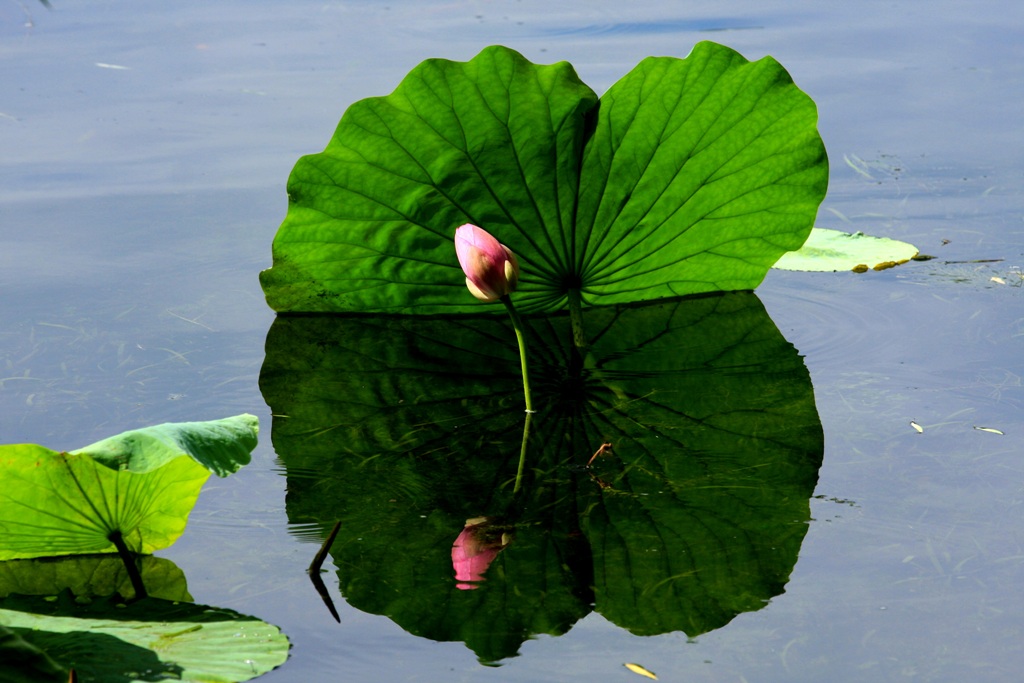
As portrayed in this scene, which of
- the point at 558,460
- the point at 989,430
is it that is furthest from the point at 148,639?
the point at 989,430

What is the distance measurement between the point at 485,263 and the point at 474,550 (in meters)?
0.43

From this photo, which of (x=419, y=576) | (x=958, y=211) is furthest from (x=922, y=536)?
(x=958, y=211)

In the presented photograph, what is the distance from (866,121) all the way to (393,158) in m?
1.62

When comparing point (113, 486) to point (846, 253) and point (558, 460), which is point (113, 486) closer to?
point (558, 460)

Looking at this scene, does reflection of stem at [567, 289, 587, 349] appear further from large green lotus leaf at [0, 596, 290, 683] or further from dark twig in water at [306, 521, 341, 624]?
large green lotus leaf at [0, 596, 290, 683]

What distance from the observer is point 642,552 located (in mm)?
1215

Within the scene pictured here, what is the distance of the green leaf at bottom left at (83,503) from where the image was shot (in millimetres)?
1136

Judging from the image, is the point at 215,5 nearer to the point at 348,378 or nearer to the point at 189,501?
the point at 348,378

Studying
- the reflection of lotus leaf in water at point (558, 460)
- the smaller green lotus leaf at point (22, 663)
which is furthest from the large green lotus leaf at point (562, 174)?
the smaller green lotus leaf at point (22, 663)

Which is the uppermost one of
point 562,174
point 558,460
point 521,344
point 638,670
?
point 562,174

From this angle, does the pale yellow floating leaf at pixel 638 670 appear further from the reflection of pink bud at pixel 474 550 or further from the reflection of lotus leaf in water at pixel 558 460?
the reflection of pink bud at pixel 474 550

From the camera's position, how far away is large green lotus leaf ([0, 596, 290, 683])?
40.0 inches

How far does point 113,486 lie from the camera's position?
1.15 m

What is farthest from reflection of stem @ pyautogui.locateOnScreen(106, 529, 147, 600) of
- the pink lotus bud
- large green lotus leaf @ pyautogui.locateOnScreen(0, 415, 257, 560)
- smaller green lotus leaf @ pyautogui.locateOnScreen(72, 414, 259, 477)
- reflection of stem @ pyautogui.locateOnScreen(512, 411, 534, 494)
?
the pink lotus bud
